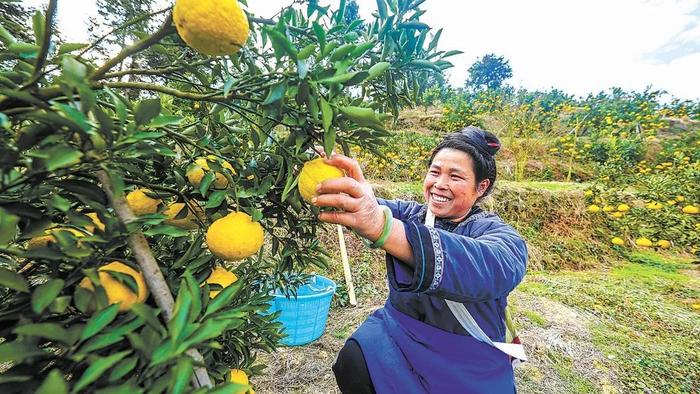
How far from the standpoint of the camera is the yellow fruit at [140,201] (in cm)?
58

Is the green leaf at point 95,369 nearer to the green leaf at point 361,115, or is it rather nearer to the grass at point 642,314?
the green leaf at point 361,115

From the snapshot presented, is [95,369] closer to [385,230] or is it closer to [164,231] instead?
[164,231]

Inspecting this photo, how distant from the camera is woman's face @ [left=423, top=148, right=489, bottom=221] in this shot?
4.57 ft

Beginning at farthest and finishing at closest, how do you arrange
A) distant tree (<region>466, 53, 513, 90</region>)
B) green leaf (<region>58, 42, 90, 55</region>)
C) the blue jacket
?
distant tree (<region>466, 53, 513, 90</region>) < the blue jacket < green leaf (<region>58, 42, 90, 55</region>)

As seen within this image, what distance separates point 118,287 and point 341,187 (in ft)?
1.08

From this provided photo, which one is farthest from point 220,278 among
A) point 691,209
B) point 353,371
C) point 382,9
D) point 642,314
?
point 642,314

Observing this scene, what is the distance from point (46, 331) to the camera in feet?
1.09

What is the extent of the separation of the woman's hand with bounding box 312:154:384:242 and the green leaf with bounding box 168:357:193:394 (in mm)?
290

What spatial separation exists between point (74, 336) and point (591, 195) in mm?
5243

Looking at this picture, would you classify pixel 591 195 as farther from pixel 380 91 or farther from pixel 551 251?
pixel 380 91

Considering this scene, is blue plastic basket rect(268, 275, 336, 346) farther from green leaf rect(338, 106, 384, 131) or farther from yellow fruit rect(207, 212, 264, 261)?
green leaf rect(338, 106, 384, 131)

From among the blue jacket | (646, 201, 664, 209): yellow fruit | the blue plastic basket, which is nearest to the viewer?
the blue jacket

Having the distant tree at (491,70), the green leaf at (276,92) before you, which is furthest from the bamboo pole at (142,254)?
the distant tree at (491,70)

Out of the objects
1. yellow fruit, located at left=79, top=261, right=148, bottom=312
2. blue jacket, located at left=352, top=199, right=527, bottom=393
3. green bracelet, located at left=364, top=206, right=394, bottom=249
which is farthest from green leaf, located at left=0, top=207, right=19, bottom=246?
blue jacket, located at left=352, top=199, right=527, bottom=393
